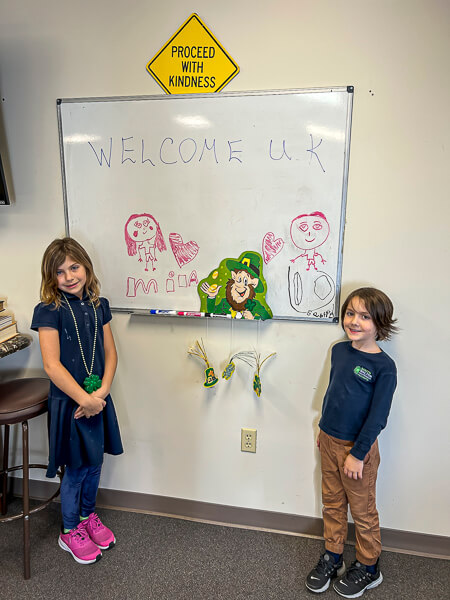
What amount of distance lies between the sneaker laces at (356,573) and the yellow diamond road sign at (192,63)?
1.90 metres

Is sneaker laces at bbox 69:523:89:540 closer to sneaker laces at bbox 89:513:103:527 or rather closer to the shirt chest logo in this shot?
sneaker laces at bbox 89:513:103:527

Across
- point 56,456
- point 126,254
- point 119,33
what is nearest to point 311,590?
point 56,456

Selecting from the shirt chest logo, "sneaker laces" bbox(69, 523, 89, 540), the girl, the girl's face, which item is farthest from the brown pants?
the girl's face

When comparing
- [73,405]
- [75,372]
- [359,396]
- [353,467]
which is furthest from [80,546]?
[359,396]

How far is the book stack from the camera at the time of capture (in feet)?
5.91

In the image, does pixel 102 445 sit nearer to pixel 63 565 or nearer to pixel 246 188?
pixel 63 565

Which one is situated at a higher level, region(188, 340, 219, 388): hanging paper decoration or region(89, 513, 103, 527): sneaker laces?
region(188, 340, 219, 388): hanging paper decoration

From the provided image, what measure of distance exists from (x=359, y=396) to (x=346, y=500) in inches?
18.2

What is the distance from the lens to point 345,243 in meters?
1.64

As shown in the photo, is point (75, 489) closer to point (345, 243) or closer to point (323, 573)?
point (323, 573)

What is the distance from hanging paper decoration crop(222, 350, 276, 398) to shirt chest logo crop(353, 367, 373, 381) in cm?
36

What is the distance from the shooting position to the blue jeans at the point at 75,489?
5.72 ft

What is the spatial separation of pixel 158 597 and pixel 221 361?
0.90 m

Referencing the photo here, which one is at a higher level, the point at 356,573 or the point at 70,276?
the point at 70,276
